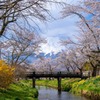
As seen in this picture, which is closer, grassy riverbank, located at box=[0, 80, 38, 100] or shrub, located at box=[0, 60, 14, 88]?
grassy riverbank, located at box=[0, 80, 38, 100]

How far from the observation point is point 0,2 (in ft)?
38.6

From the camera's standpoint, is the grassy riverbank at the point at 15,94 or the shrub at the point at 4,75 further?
the shrub at the point at 4,75

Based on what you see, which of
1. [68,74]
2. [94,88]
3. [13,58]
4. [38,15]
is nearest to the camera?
[38,15]

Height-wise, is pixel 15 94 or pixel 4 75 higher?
pixel 4 75

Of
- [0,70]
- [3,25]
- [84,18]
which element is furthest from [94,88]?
[3,25]

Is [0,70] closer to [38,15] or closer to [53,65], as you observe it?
[38,15]

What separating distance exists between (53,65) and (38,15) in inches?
4735

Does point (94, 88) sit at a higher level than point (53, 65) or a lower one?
lower

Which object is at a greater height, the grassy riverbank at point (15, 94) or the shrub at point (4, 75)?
the shrub at point (4, 75)

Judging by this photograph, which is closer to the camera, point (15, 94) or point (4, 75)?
point (4, 75)

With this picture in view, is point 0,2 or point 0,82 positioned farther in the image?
point 0,82

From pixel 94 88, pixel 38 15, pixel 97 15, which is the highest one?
pixel 97 15

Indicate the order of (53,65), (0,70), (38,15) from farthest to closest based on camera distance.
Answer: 1. (53,65)
2. (0,70)
3. (38,15)

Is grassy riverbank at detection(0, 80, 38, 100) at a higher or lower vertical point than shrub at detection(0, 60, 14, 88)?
lower
